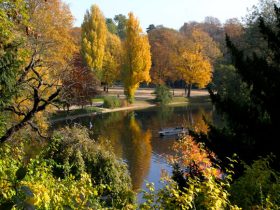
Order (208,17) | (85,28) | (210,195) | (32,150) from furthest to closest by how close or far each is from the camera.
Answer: (208,17) < (85,28) < (32,150) < (210,195)

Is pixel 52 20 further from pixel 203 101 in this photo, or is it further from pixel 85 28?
pixel 203 101

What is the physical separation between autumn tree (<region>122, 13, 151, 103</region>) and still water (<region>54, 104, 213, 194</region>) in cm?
481

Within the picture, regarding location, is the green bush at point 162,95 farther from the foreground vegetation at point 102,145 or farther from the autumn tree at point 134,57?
the foreground vegetation at point 102,145

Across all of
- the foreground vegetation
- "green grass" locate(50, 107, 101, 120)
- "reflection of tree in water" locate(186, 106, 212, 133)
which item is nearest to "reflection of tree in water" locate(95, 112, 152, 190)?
the foreground vegetation

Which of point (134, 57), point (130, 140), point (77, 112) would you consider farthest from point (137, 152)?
point (134, 57)

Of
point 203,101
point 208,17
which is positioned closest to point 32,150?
point 203,101

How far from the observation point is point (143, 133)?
38000 mm

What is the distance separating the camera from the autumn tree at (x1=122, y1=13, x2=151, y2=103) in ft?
181

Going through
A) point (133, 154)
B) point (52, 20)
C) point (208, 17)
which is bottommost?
point (133, 154)

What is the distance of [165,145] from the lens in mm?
32688

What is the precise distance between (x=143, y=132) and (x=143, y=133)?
0.57 metres

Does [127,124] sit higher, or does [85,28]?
[85,28]

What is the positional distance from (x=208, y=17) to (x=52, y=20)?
90.0 metres

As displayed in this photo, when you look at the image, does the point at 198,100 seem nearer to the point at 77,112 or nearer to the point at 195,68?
the point at 195,68
